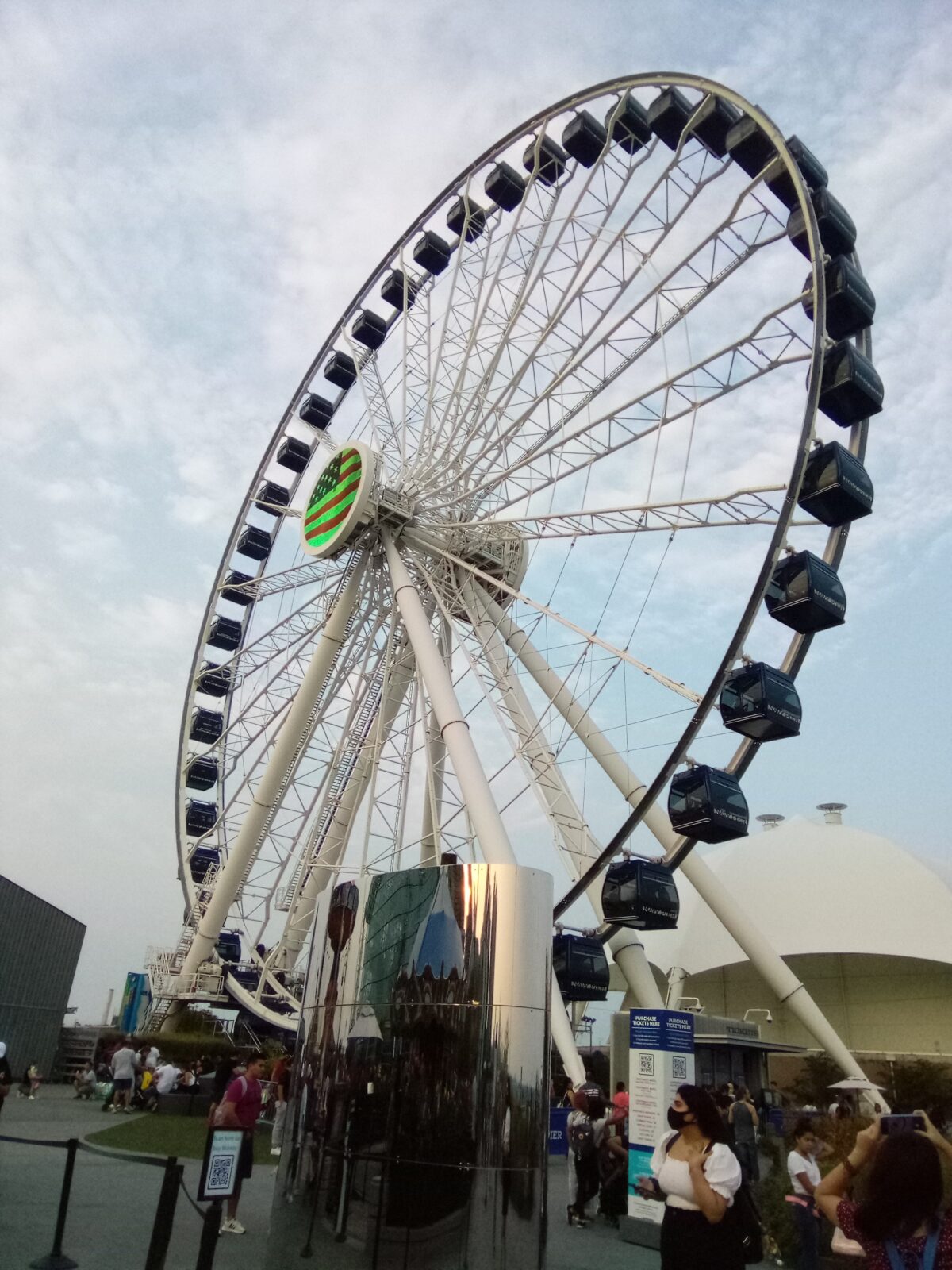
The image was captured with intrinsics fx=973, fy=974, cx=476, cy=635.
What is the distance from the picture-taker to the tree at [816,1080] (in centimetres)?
3151

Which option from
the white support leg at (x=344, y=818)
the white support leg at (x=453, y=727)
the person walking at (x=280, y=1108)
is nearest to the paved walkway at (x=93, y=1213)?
the white support leg at (x=453, y=727)

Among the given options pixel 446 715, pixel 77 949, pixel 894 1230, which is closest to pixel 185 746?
pixel 77 949

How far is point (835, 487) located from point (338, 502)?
37.2 ft

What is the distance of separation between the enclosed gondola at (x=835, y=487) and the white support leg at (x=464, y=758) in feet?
23.3

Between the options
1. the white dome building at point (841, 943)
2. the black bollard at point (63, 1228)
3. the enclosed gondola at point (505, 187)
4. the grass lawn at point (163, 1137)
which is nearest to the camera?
the black bollard at point (63, 1228)

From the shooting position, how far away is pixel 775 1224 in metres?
10.3

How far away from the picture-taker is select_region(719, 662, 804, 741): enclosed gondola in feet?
53.0

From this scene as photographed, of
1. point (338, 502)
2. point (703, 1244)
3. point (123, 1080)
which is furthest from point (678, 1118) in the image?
point (123, 1080)

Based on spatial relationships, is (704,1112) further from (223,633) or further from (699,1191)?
(223,633)

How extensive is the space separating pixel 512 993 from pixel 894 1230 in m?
4.30

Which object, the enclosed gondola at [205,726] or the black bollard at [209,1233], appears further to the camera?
the enclosed gondola at [205,726]

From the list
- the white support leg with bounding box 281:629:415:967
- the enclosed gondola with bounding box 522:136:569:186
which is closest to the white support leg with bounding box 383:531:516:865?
the white support leg with bounding box 281:629:415:967

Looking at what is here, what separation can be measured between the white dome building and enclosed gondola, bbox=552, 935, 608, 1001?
29737mm

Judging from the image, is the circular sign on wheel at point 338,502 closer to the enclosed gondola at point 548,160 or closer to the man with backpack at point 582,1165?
the enclosed gondola at point 548,160
